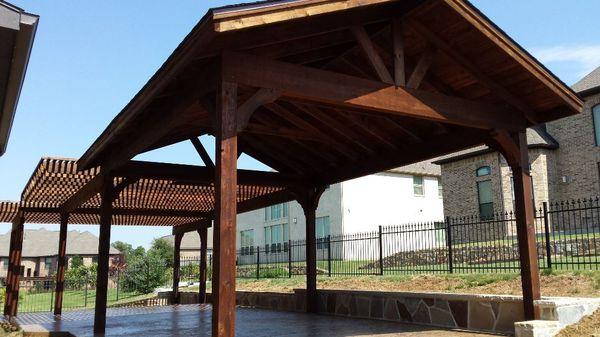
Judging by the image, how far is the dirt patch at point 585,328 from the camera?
24.2ft

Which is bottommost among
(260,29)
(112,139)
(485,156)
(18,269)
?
(18,269)

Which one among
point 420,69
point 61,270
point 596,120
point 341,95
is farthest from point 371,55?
point 596,120

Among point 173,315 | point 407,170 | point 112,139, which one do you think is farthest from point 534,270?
point 407,170

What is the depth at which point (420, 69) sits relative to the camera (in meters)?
7.59

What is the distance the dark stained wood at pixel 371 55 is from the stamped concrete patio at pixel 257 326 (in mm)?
3974

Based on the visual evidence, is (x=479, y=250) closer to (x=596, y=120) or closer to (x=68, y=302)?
(x=596, y=120)

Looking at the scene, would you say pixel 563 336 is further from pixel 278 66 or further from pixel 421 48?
pixel 278 66

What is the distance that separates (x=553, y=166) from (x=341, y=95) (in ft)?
73.4

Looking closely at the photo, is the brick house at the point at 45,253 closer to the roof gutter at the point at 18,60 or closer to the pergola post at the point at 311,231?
the pergola post at the point at 311,231

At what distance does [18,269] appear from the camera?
48.7 ft

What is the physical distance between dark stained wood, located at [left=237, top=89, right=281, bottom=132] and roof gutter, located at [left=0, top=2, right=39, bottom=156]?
215cm

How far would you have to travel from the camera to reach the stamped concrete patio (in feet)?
28.6

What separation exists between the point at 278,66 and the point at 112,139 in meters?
3.68

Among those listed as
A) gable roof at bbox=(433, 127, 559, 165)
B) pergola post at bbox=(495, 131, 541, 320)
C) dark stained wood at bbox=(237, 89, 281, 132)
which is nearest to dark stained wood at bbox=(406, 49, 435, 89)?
pergola post at bbox=(495, 131, 541, 320)
